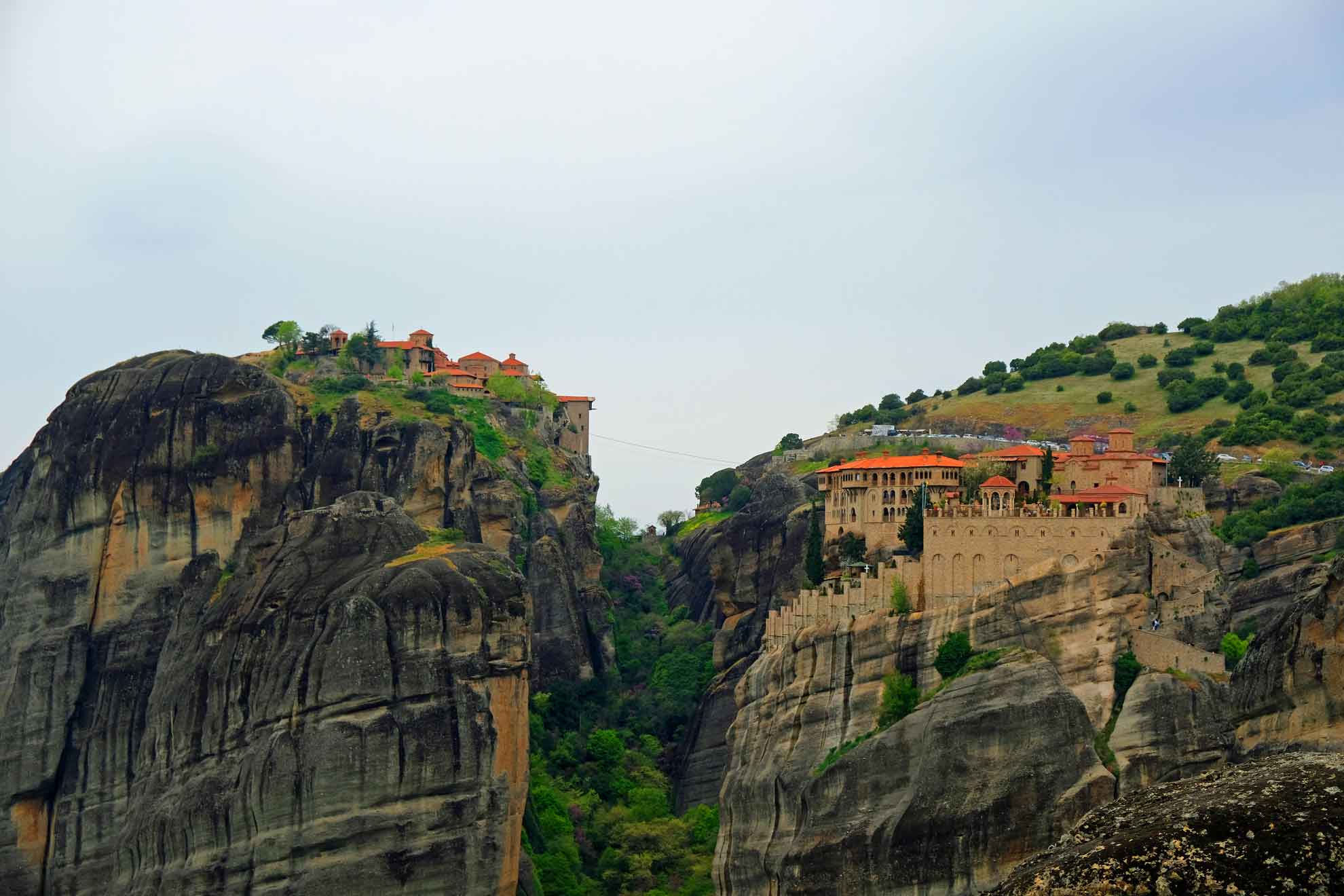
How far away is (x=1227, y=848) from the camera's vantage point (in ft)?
127

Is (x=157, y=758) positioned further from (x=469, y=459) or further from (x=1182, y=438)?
(x=1182, y=438)

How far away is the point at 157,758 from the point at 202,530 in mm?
Result: 19433

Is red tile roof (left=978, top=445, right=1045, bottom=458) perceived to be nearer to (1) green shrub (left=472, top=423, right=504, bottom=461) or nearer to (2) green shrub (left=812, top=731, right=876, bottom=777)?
(2) green shrub (left=812, top=731, right=876, bottom=777)

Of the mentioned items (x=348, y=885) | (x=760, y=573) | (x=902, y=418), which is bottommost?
(x=348, y=885)

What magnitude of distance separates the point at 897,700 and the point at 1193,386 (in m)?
63.2

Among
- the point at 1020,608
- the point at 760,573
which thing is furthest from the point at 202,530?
the point at 1020,608

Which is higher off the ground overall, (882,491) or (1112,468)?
(1112,468)

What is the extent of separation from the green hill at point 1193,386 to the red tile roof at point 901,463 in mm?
28607

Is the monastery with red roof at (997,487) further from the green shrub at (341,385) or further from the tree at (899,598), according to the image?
the green shrub at (341,385)

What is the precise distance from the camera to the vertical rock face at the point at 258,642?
10282 cm

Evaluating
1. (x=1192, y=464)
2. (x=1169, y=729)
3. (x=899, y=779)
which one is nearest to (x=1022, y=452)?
(x=1192, y=464)

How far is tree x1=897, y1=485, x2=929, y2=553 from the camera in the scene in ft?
358

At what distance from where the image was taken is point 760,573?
473 feet

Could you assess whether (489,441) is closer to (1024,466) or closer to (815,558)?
(815,558)
